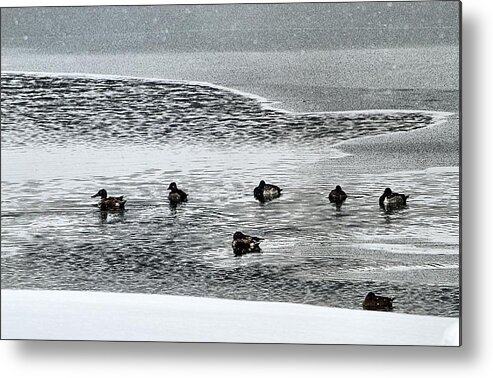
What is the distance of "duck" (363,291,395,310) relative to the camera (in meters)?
2.36

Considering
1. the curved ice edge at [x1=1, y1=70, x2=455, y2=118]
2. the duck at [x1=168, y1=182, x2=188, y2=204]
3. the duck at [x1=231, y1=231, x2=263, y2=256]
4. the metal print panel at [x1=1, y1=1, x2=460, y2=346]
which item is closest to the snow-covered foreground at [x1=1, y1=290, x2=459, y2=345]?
the metal print panel at [x1=1, y1=1, x2=460, y2=346]

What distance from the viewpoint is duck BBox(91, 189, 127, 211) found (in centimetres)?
242

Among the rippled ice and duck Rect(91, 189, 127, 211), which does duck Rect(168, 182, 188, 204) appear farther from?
duck Rect(91, 189, 127, 211)

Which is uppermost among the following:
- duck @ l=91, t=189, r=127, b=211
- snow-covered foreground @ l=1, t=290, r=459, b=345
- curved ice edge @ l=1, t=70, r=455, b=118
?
curved ice edge @ l=1, t=70, r=455, b=118

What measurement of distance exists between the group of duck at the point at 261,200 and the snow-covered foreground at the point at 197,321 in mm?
33

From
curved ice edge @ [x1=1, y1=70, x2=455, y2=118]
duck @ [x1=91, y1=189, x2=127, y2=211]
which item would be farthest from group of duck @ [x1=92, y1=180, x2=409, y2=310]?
curved ice edge @ [x1=1, y1=70, x2=455, y2=118]

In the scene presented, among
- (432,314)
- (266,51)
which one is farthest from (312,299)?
(266,51)

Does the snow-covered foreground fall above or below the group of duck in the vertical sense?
below

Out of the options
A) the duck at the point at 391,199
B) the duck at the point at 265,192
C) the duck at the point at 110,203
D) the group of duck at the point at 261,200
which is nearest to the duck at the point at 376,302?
the group of duck at the point at 261,200

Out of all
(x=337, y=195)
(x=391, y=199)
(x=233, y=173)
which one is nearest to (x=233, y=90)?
(x=233, y=173)

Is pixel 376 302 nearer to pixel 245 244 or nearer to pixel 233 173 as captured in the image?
pixel 245 244

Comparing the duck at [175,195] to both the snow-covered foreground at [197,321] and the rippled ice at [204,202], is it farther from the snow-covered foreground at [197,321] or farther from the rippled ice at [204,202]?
the snow-covered foreground at [197,321]

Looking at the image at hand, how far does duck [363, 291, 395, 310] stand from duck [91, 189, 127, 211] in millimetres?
651

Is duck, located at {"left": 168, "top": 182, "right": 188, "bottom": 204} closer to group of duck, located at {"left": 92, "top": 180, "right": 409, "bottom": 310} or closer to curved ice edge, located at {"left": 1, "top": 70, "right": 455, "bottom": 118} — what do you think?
group of duck, located at {"left": 92, "top": 180, "right": 409, "bottom": 310}
